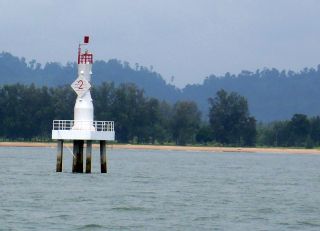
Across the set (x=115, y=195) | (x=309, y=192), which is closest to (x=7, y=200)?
(x=115, y=195)

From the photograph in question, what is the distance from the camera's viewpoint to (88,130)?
75.9 metres

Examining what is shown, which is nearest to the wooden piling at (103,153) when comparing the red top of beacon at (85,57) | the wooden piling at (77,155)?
the wooden piling at (77,155)

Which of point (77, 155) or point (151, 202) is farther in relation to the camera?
point (77, 155)

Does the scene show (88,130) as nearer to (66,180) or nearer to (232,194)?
(66,180)

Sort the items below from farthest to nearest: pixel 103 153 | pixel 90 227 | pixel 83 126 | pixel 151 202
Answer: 1. pixel 103 153
2. pixel 83 126
3. pixel 151 202
4. pixel 90 227

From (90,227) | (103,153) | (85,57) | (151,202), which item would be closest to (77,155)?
(103,153)

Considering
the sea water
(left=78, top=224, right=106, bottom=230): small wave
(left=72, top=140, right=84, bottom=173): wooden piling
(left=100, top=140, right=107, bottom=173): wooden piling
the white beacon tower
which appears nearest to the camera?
(left=78, top=224, right=106, bottom=230): small wave

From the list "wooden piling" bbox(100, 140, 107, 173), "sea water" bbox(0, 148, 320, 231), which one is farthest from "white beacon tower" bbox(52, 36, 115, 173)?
"sea water" bbox(0, 148, 320, 231)

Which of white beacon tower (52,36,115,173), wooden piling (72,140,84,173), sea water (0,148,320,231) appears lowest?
sea water (0,148,320,231)

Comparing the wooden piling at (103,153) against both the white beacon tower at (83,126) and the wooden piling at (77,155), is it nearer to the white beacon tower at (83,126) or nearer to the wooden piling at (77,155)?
the white beacon tower at (83,126)

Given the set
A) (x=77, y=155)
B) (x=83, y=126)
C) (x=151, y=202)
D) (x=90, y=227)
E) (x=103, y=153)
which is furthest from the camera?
(x=103, y=153)

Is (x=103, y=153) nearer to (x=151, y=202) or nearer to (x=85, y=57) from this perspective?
(x=85, y=57)

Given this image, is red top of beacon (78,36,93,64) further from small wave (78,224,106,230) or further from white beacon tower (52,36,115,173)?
small wave (78,224,106,230)

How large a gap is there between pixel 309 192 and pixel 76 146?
16.5 m
